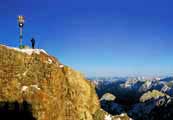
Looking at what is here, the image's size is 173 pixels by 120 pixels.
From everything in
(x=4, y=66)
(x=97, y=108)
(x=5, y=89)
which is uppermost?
(x=4, y=66)

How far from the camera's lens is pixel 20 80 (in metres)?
84.6

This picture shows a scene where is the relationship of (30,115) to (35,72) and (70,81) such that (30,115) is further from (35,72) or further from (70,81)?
(70,81)

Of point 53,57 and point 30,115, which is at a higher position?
point 53,57

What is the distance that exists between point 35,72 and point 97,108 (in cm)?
3141

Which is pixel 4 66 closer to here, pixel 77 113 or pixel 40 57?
pixel 40 57

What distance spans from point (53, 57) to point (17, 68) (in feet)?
47.5

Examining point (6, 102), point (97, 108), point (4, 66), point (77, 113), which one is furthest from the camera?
point (97, 108)

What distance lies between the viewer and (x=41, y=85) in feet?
285

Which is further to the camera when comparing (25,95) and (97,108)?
(97,108)

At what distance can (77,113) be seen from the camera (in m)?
96.9

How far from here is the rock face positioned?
3233 inches

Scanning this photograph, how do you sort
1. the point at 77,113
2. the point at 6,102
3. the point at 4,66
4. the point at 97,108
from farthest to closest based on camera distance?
the point at 97,108 < the point at 77,113 < the point at 4,66 < the point at 6,102

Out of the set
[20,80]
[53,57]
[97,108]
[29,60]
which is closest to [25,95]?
[20,80]

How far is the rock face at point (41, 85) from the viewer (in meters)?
82.1
